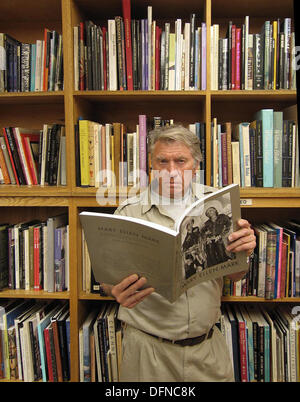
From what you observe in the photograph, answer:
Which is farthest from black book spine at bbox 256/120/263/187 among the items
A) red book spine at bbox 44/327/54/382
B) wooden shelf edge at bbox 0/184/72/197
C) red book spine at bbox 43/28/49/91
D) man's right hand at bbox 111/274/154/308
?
red book spine at bbox 44/327/54/382

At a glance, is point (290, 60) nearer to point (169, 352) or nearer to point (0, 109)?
point (169, 352)

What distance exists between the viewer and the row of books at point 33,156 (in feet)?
4.10

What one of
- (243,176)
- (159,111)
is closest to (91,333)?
(243,176)

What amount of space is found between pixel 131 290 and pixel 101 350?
662 mm

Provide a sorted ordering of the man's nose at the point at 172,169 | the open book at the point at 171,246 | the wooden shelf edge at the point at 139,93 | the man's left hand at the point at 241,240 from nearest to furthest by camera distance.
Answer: the open book at the point at 171,246 → the man's left hand at the point at 241,240 → the man's nose at the point at 172,169 → the wooden shelf edge at the point at 139,93

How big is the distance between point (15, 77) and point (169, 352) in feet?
4.46

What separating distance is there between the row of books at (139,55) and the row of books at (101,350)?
3.61 ft

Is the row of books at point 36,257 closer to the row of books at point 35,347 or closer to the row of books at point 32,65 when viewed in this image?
the row of books at point 35,347

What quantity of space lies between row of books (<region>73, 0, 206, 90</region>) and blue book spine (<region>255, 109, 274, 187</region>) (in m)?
0.30

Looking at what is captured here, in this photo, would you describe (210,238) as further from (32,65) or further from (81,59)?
(32,65)

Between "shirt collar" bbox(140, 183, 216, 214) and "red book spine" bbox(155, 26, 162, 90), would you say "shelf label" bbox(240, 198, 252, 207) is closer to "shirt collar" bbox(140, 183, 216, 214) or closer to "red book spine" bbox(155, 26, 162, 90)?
"shirt collar" bbox(140, 183, 216, 214)

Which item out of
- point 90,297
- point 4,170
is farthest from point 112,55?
point 90,297

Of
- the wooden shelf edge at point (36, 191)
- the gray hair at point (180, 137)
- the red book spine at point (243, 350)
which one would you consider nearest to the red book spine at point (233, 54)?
the gray hair at point (180, 137)

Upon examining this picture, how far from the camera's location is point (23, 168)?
128 centimetres
